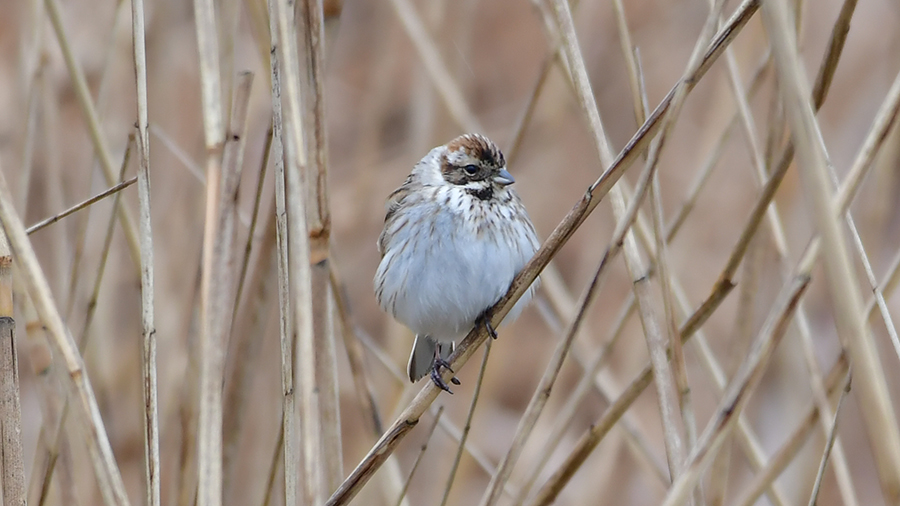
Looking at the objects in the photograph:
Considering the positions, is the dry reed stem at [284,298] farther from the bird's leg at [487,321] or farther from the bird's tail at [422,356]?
the bird's tail at [422,356]

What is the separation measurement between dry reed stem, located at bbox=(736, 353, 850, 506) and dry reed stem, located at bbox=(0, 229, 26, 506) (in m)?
1.15

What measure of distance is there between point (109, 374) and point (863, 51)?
314cm

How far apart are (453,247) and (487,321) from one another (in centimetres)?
31

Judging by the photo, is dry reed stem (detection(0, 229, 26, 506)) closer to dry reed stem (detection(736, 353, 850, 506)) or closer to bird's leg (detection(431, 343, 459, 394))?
bird's leg (detection(431, 343, 459, 394))

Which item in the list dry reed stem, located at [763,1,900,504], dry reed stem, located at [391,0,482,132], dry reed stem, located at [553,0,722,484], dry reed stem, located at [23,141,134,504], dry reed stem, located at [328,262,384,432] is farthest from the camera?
dry reed stem, located at [391,0,482,132]

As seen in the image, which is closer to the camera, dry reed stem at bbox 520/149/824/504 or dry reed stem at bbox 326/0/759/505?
dry reed stem at bbox 326/0/759/505

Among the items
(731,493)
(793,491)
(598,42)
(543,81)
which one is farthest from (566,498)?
(543,81)

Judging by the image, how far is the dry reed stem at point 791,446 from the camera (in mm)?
1357

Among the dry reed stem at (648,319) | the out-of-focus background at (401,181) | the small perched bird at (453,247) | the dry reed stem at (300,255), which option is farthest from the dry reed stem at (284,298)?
the small perched bird at (453,247)

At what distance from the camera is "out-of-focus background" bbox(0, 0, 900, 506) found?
2.29 metres

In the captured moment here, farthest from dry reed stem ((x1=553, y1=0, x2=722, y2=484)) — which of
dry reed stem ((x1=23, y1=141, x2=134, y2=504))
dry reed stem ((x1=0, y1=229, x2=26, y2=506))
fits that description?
dry reed stem ((x1=0, y1=229, x2=26, y2=506))

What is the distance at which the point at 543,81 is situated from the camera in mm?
2098

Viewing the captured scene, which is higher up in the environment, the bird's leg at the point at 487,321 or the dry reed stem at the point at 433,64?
the dry reed stem at the point at 433,64

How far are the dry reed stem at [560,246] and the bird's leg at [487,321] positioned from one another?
0.15ft
